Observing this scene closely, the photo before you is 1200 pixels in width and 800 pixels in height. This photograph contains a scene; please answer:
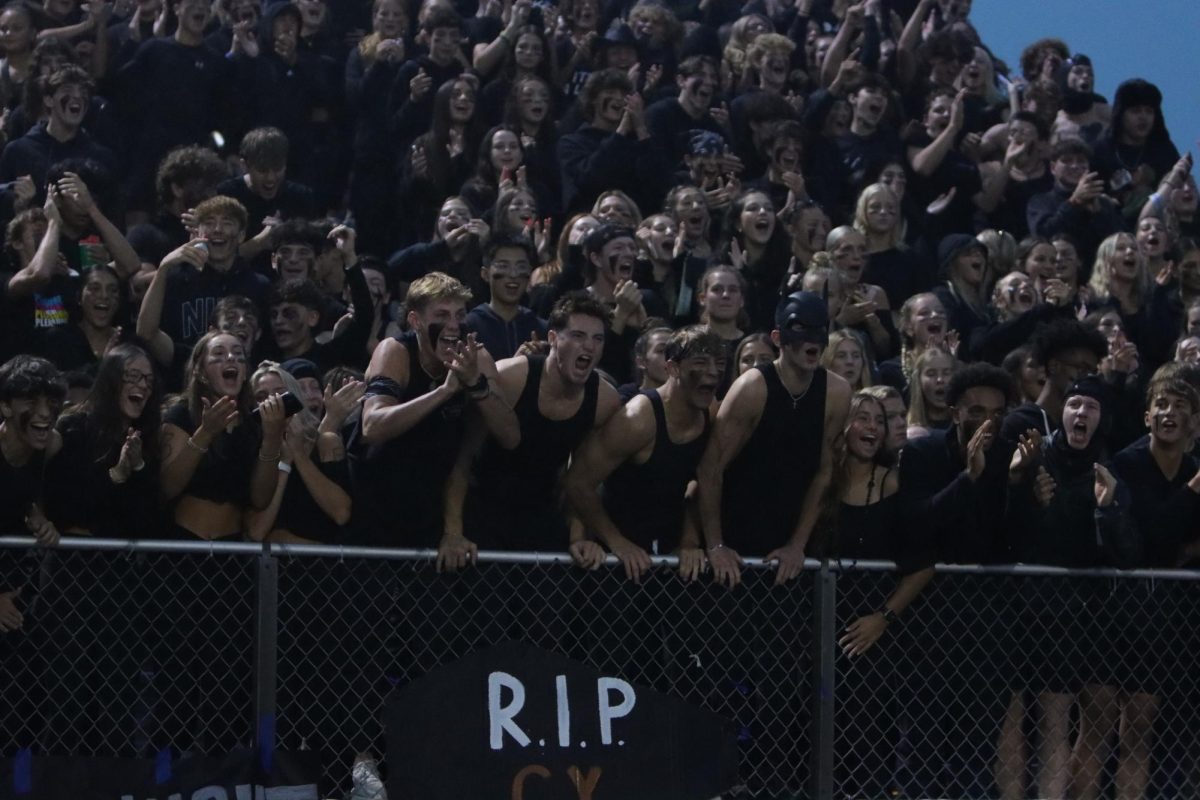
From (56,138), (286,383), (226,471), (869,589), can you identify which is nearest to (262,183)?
→ (56,138)

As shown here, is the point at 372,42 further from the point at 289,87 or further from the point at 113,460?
the point at 113,460

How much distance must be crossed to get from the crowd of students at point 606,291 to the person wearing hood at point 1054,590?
0.02 m

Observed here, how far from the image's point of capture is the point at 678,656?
7.60 m

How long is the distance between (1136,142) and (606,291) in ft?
18.0

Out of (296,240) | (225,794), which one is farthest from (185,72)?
(225,794)

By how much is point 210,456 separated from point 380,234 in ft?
16.7

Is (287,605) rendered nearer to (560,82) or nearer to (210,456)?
(210,456)

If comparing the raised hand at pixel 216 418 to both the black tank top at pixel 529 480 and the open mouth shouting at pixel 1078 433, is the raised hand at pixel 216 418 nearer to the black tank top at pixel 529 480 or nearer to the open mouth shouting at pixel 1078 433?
the black tank top at pixel 529 480

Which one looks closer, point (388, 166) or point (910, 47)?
point (388, 166)

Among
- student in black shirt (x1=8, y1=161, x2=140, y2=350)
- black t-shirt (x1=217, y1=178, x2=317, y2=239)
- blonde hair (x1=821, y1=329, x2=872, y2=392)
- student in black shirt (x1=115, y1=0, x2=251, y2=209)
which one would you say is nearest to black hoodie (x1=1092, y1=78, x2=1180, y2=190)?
blonde hair (x1=821, y1=329, x2=872, y2=392)

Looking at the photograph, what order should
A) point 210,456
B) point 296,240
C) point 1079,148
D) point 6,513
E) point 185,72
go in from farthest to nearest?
point 1079,148 < point 185,72 < point 296,240 < point 210,456 < point 6,513

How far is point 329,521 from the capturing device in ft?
25.3

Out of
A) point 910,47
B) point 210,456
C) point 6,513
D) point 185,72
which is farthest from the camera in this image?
point 910,47

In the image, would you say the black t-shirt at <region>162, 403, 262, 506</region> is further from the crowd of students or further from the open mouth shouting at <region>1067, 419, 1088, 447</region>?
the open mouth shouting at <region>1067, 419, 1088, 447</region>
